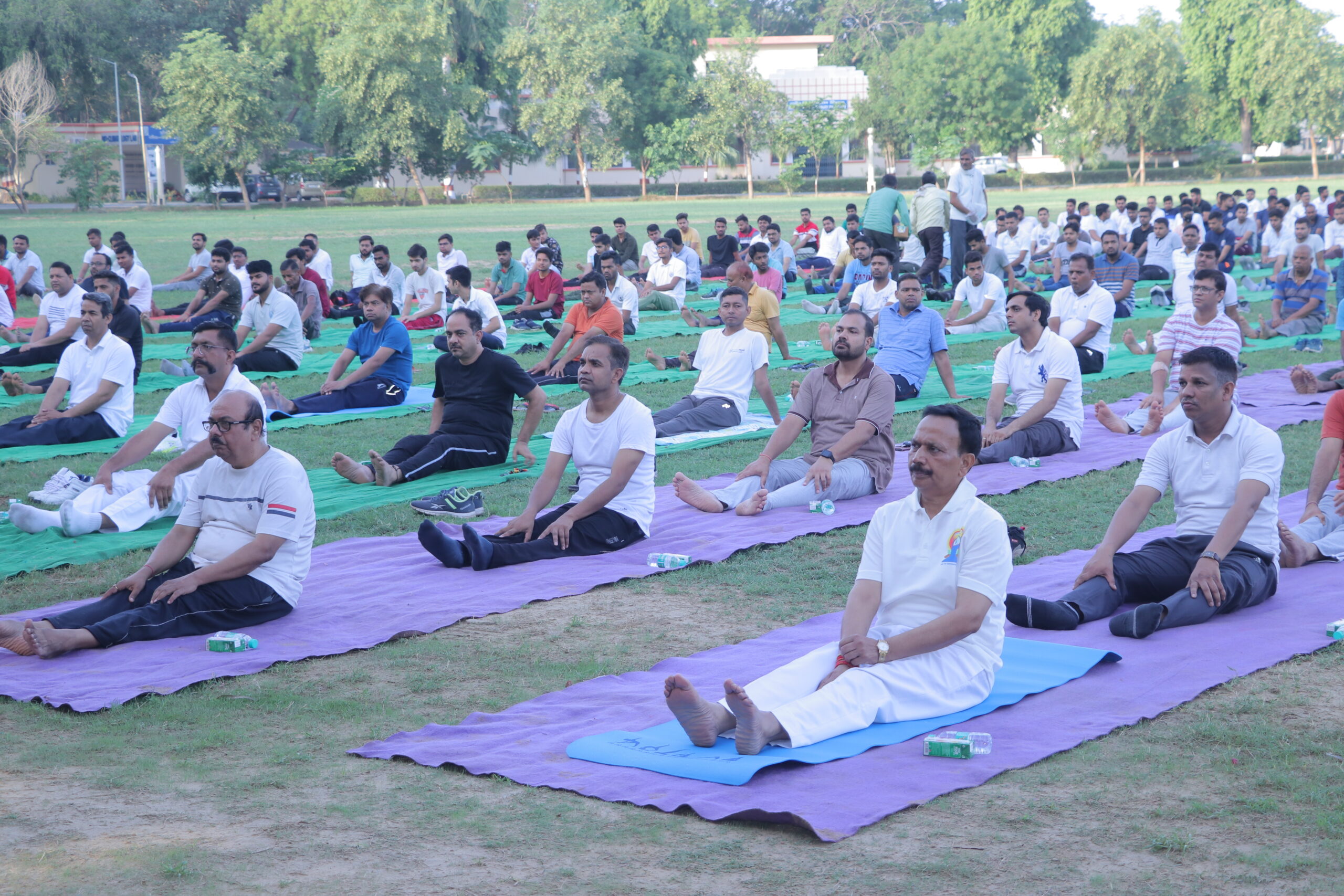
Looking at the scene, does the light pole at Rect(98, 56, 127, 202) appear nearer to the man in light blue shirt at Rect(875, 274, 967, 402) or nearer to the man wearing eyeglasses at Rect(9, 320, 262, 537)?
the man in light blue shirt at Rect(875, 274, 967, 402)

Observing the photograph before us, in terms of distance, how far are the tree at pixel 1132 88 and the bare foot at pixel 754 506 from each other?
6053 cm

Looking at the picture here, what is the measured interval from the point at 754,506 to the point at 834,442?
0.77 m

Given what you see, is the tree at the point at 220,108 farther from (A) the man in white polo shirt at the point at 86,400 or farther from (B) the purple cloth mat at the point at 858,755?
(B) the purple cloth mat at the point at 858,755

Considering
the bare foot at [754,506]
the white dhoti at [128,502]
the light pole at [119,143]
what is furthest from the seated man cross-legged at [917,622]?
the light pole at [119,143]

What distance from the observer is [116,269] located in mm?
18297

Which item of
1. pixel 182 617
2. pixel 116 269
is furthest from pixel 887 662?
pixel 116 269

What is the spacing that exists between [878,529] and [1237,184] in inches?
2489

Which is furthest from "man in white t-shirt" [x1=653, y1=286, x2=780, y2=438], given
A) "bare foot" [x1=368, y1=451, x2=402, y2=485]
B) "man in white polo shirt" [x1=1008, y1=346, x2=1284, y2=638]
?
"man in white polo shirt" [x1=1008, y1=346, x2=1284, y2=638]

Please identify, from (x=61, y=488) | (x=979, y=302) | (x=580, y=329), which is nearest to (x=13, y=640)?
(x=61, y=488)

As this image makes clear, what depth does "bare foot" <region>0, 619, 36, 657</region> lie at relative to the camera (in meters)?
5.41

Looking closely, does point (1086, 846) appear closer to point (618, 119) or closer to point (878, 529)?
point (878, 529)

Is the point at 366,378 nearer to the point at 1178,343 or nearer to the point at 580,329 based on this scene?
the point at 580,329

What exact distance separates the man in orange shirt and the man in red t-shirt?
6.48 metres

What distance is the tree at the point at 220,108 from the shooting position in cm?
5772
